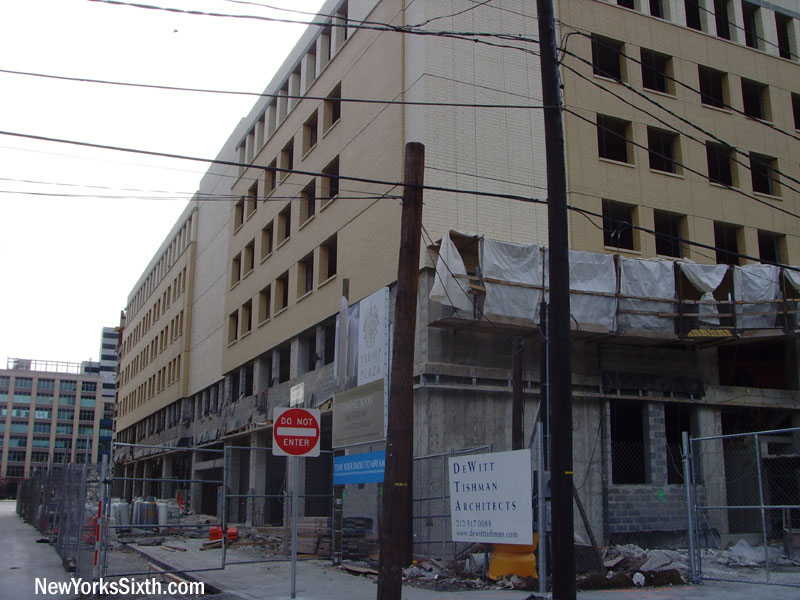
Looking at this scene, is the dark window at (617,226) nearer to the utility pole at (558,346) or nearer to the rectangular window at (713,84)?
the rectangular window at (713,84)

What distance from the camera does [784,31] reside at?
97.1ft

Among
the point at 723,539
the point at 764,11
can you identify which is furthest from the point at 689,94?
the point at 723,539

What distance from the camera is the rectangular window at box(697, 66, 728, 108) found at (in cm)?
2719

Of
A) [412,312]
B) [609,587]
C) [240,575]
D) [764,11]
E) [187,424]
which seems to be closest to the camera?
[412,312]

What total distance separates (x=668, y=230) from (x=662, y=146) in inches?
114

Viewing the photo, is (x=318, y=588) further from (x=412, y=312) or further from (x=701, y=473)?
(x=701, y=473)

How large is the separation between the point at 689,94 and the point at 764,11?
18.6 feet

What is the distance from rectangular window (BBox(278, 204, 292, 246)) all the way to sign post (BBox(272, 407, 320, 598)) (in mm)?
21403

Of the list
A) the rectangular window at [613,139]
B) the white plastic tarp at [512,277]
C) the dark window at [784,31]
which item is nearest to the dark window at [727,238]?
the rectangular window at [613,139]

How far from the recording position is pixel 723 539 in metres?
22.3

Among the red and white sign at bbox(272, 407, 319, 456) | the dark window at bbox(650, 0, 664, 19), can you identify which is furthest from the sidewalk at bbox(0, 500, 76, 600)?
the dark window at bbox(650, 0, 664, 19)

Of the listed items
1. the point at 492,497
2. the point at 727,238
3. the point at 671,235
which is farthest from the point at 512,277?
the point at 727,238

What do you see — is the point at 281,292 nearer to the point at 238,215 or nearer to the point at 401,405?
the point at 238,215

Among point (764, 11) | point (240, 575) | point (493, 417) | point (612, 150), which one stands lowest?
point (240, 575)
